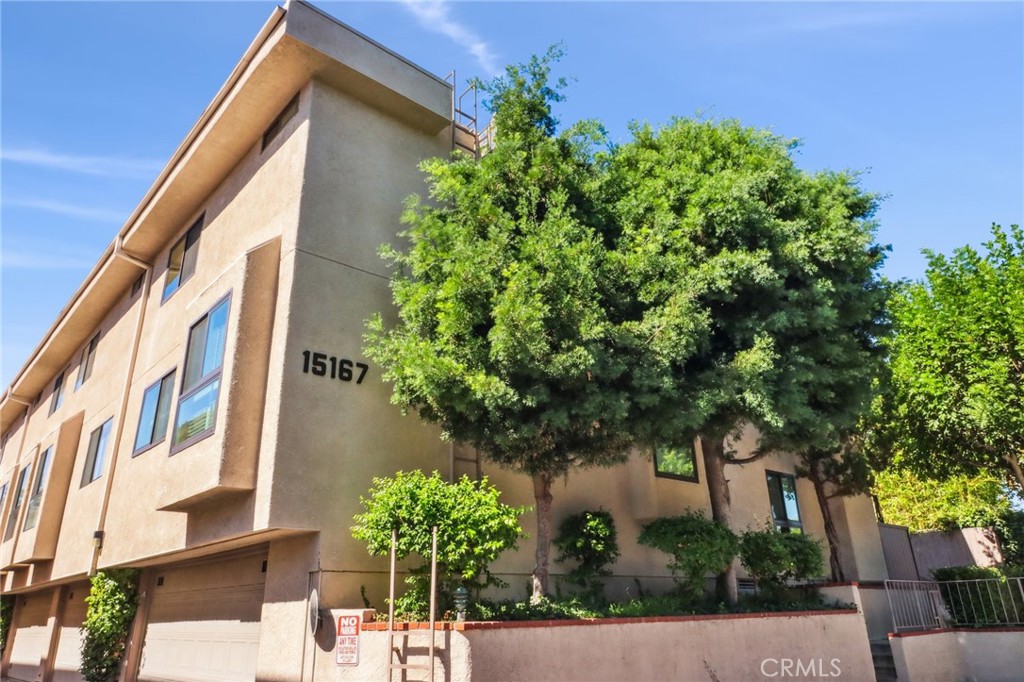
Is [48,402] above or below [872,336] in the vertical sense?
above

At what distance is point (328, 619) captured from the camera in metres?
9.12

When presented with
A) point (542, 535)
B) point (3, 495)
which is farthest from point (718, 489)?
point (3, 495)

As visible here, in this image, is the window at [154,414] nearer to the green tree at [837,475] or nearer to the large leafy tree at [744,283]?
the large leafy tree at [744,283]

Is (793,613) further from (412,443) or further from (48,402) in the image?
(48,402)

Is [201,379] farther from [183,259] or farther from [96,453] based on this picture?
[96,453]

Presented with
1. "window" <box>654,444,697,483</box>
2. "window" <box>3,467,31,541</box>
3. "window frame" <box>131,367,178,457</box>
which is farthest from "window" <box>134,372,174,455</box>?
"window" <box>3,467,31,541</box>

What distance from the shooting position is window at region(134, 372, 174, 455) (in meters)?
12.7

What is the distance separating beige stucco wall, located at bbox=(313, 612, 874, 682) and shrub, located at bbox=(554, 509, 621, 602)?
2303 millimetres

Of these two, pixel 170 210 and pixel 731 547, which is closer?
pixel 731 547

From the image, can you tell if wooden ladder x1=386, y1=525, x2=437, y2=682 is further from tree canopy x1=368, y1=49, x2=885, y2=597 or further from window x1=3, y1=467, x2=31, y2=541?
window x1=3, y1=467, x2=31, y2=541

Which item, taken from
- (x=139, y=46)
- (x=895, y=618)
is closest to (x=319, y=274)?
(x=139, y=46)

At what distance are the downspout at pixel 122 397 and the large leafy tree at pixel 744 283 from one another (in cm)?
1235

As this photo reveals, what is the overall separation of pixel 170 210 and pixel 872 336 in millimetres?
15946

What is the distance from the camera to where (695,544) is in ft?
36.2
